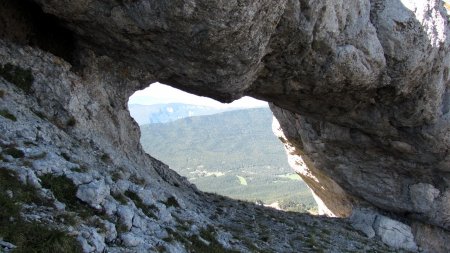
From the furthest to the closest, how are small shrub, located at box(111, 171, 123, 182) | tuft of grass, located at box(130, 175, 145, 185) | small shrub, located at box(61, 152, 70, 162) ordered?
tuft of grass, located at box(130, 175, 145, 185) < small shrub, located at box(111, 171, 123, 182) < small shrub, located at box(61, 152, 70, 162)

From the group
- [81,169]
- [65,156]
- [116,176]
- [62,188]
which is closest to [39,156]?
[81,169]

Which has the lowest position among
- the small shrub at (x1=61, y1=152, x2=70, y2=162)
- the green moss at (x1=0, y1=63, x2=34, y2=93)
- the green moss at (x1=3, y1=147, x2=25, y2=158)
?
the small shrub at (x1=61, y1=152, x2=70, y2=162)

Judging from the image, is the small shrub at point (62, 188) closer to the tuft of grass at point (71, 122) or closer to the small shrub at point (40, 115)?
the small shrub at point (40, 115)

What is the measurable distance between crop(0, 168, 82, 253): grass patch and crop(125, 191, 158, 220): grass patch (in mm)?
6142

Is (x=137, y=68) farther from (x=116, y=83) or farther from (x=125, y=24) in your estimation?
(x=125, y=24)

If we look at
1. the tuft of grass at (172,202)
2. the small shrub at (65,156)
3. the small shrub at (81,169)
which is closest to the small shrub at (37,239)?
the small shrub at (81,169)

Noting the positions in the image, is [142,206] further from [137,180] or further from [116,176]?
[137,180]

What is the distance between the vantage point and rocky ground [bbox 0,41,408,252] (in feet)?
43.5

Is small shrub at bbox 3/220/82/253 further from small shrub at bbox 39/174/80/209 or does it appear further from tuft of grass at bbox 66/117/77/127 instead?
tuft of grass at bbox 66/117/77/127

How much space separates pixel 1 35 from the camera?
21.5 m

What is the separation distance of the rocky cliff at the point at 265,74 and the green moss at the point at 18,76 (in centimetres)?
12

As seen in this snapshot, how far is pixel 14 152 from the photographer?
1638cm

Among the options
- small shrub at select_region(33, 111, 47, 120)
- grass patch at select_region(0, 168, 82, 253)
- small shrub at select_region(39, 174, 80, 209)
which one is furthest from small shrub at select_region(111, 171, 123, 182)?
grass patch at select_region(0, 168, 82, 253)

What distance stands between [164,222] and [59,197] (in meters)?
5.59
